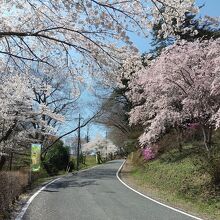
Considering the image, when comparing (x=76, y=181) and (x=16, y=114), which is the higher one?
(x=16, y=114)

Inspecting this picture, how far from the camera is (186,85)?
23.1m

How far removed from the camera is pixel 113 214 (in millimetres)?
12492

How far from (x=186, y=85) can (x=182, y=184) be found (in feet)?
18.2

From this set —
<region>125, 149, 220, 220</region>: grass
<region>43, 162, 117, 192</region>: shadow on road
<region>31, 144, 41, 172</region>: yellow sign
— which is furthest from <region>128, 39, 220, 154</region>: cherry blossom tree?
<region>31, 144, 41, 172</region>: yellow sign

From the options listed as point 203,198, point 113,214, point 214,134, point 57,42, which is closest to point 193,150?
point 214,134

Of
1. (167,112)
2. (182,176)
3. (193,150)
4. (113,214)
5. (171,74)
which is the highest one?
(171,74)

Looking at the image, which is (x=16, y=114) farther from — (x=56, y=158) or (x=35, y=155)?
(x=56, y=158)

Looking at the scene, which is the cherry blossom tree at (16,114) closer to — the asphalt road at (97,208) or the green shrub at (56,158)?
the asphalt road at (97,208)

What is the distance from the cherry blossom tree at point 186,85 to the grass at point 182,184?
1.72 metres

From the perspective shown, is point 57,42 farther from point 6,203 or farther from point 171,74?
point 171,74

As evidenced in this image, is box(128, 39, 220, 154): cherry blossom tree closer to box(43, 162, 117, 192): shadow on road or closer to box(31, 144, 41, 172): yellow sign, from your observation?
box(43, 162, 117, 192): shadow on road

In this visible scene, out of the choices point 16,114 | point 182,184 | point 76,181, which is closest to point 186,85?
point 182,184

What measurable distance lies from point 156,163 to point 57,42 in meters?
23.1

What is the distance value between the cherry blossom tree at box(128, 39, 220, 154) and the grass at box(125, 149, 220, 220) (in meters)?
1.72
